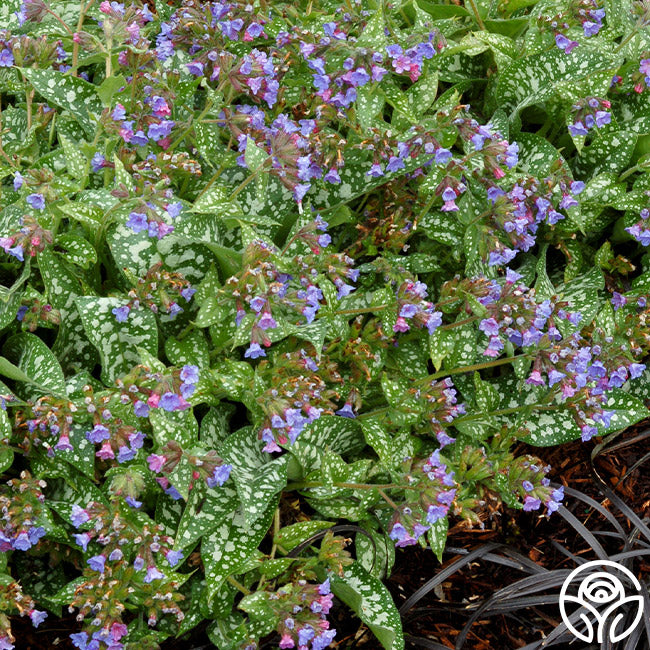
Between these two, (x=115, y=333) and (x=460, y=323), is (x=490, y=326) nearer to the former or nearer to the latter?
(x=460, y=323)

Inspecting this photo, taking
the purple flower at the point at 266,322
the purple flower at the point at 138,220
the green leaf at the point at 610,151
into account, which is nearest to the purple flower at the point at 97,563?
the purple flower at the point at 266,322

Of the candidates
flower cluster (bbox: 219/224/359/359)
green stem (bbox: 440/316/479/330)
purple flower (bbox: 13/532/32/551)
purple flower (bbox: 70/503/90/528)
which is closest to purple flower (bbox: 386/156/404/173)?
flower cluster (bbox: 219/224/359/359)

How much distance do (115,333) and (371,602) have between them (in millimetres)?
817

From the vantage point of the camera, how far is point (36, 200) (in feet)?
5.78

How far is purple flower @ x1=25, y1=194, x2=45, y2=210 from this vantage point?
5.77 feet

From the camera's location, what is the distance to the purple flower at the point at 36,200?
1.76 meters

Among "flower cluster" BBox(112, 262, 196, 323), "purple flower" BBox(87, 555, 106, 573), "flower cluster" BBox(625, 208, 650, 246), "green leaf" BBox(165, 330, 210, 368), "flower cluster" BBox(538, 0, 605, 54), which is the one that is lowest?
"purple flower" BBox(87, 555, 106, 573)

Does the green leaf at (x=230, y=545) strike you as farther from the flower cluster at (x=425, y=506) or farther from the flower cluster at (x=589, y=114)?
the flower cluster at (x=589, y=114)

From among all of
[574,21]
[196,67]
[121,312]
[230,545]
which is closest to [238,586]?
[230,545]

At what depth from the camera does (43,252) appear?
6.12 feet

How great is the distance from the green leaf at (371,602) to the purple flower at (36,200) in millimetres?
1010

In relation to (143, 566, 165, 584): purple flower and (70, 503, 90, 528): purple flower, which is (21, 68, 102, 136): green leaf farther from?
(143, 566, 165, 584): purple flower

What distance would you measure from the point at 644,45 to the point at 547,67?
37 cm

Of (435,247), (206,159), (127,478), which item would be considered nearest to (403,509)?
(127,478)
